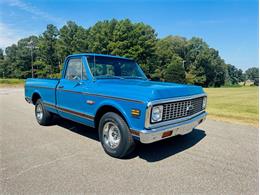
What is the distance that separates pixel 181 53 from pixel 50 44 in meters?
40.2

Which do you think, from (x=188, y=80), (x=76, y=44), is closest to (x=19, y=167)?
(x=76, y=44)

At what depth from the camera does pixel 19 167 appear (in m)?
3.54

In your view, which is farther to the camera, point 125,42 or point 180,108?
point 125,42

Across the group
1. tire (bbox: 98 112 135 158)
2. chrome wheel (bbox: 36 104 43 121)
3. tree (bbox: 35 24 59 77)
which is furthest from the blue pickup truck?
tree (bbox: 35 24 59 77)

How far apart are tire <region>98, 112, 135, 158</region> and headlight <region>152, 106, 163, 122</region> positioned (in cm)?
58

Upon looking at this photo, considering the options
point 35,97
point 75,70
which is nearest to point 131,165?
point 75,70

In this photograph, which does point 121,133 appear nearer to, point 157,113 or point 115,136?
point 115,136

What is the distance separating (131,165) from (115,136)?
703mm

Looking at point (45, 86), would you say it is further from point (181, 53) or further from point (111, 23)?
point (181, 53)

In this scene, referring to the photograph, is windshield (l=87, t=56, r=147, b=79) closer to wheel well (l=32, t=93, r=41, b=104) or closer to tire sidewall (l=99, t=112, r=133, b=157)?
tire sidewall (l=99, t=112, r=133, b=157)

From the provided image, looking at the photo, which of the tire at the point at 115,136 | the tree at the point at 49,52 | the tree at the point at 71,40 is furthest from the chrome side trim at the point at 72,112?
the tree at the point at 49,52

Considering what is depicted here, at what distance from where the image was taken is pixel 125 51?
40.7 metres

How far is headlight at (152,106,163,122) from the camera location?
3.34 meters

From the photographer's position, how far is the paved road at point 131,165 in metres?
2.93
